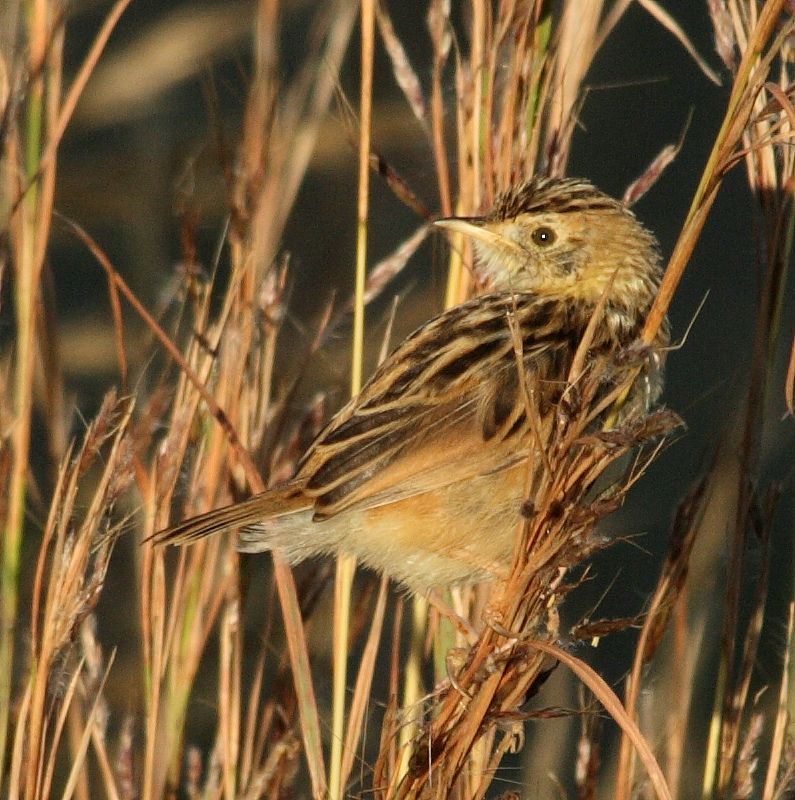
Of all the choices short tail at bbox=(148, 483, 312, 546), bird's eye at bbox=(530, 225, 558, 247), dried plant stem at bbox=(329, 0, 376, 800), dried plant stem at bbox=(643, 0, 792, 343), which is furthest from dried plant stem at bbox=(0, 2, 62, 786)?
bird's eye at bbox=(530, 225, 558, 247)

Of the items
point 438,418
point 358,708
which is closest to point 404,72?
point 438,418

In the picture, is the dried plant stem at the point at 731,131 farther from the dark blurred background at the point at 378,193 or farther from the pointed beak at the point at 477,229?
the dark blurred background at the point at 378,193

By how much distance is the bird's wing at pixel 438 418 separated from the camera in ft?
9.65

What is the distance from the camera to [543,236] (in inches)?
136

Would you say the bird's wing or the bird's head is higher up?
the bird's head

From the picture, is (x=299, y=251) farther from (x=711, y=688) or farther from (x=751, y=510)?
(x=751, y=510)

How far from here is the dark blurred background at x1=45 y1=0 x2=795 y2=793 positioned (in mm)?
5832

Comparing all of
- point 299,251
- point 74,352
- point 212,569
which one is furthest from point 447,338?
point 74,352

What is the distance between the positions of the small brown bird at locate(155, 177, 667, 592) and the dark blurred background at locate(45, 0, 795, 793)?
233 centimetres

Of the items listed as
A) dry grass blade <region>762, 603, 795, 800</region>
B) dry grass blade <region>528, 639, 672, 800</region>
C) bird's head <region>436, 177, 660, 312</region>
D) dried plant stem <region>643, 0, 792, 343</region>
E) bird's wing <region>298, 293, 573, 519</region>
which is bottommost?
dry grass blade <region>762, 603, 795, 800</region>

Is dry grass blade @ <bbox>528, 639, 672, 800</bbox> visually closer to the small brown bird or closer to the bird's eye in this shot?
the small brown bird

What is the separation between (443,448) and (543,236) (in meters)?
0.78

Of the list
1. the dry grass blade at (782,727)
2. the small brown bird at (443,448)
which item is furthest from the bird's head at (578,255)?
the dry grass blade at (782,727)

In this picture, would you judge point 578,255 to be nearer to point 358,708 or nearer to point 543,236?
point 543,236
